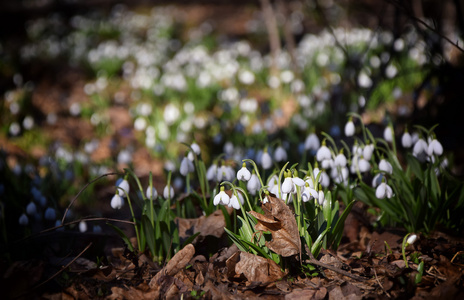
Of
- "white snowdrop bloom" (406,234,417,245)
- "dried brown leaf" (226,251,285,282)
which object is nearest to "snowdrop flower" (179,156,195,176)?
"dried brown leaf" (226,251,285,282)

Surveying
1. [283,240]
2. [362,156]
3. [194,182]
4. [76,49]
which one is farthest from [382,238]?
[76,49]

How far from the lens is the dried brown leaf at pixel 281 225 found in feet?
5.41

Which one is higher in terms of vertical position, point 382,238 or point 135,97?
point 135,97

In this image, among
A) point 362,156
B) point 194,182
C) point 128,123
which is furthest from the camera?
point 128,123

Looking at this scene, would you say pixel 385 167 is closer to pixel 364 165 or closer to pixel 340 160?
pixel 364 165

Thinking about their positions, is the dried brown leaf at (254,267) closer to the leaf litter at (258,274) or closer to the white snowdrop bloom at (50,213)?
the leaf litter at (258,274)

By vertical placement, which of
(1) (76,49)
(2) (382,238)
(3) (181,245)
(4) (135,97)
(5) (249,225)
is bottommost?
(2) (382,238)

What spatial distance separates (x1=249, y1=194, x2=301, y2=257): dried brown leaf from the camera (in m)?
1.65

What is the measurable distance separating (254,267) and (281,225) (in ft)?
0.80

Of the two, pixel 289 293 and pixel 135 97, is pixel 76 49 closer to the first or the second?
pixel 135 97

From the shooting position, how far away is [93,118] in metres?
4.61

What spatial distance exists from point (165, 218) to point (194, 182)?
1027 mm

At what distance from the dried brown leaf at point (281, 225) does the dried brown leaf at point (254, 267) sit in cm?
12

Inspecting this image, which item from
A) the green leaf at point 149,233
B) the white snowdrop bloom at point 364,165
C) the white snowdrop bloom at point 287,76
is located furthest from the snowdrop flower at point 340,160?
the white snowdrop bloom at point 287,76
